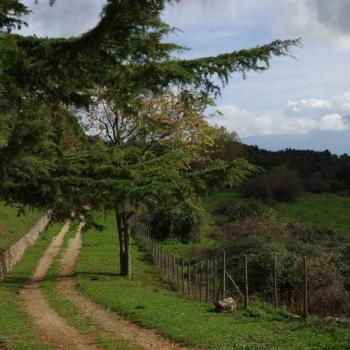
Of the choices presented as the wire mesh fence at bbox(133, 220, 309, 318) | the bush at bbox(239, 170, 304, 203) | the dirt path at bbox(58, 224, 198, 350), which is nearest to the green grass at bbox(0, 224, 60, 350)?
the dirt path at bbox(58, 224, 198, 350)

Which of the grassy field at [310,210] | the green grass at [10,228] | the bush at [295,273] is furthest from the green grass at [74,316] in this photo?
the grassy field at [310,210]

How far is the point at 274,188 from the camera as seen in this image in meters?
71.2

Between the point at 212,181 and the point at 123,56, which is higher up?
the point at 123,56

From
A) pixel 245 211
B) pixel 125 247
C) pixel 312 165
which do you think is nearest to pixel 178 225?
pixel 245 211

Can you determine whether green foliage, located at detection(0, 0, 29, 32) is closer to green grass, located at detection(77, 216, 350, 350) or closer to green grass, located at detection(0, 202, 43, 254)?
green grass, located at detection(77, 216, 350, 350)

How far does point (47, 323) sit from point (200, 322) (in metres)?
4.58

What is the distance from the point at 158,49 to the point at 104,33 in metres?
1.52

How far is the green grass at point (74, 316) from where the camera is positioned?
14116 mm

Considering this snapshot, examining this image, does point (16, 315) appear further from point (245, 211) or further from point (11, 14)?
point (245, 211)

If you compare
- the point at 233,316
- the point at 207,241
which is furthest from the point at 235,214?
the point at 233,316

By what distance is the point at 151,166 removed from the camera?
12.3 m

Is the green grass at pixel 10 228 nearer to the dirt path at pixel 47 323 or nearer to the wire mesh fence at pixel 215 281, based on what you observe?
the wire mesh fence at pixel 215 281

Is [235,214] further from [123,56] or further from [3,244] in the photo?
[123,56]

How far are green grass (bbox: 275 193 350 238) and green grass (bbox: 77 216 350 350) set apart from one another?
94.7 feet
